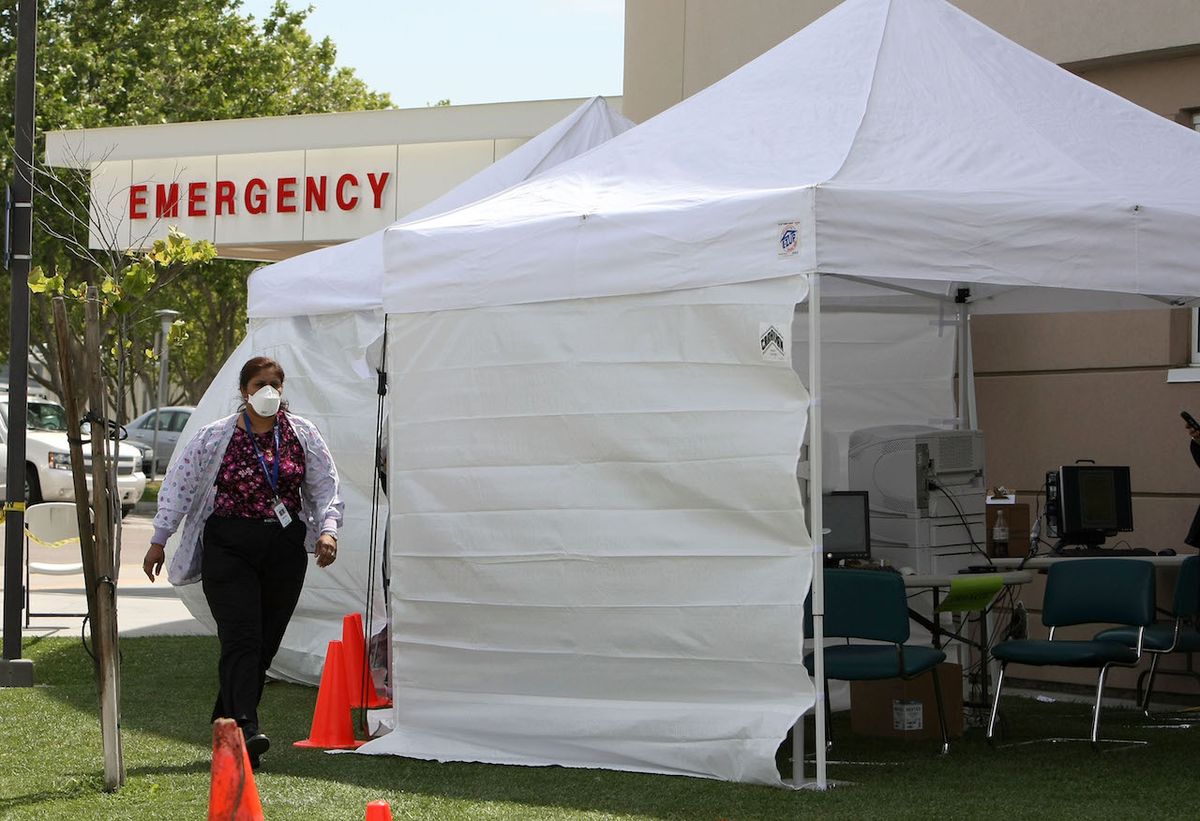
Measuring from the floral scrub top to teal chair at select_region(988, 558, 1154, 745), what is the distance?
3322 millimetres

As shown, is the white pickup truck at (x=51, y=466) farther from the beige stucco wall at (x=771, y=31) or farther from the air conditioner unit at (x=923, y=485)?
the air conditioner unit at (x=923, y=485)

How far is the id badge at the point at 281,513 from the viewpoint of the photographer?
7.05 meters

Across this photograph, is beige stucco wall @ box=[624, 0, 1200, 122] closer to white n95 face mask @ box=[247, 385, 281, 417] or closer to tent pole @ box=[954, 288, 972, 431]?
tent pole @ box=[954, 288, 972, 431]

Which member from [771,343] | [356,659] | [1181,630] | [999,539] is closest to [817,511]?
[771,343]

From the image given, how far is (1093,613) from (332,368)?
14.3ft

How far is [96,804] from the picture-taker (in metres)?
6.17

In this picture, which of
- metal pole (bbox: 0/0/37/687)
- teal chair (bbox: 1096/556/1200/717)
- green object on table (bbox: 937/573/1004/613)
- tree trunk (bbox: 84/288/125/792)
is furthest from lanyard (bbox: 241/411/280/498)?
teal chair (bbox: 1096/556/1200/717)

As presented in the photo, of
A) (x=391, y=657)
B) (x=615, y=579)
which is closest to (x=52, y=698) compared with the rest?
(x=391, y=657)

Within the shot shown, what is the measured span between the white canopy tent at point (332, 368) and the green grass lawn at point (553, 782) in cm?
102

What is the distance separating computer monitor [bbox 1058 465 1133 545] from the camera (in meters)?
9.12

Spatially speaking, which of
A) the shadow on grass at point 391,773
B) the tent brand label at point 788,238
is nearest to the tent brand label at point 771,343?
the tent brand label at point 788,238

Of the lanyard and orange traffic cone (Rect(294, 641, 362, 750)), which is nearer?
the lanyard

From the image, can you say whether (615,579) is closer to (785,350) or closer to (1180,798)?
(785,350)

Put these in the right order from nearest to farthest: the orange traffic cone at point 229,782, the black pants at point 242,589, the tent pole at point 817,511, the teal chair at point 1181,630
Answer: the orange traffic cone at point 229,782
the tent pole at point 817,511
the black pants at point 242,589
the teal chair at point 1181,630
